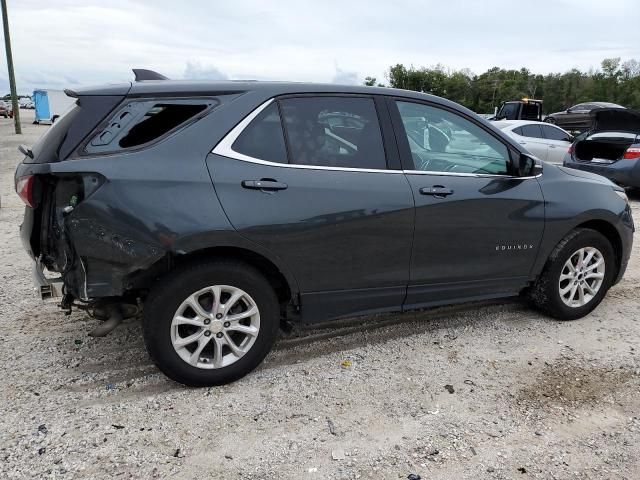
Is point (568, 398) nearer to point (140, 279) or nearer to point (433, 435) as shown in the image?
point (433, 435)

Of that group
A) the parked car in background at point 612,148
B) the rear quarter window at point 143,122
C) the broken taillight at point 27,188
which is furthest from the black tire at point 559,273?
the parked car in background at point 612,148

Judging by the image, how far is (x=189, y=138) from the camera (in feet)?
9.98

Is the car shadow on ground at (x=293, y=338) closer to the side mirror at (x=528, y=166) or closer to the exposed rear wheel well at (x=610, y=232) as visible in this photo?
the exposed rear wheel well at (x=610, y=232)

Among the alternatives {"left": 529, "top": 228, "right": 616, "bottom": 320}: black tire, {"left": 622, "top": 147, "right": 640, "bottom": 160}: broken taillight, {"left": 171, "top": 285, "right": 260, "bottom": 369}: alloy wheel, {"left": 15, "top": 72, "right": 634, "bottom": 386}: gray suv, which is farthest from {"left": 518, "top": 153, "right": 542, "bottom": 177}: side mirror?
{"left": 622, "top": 147, "right": 640, "bottom": 160}: broken taillight

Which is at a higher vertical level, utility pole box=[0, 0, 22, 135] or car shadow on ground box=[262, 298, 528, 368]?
utility pole box=[0, 0, 22, 135]

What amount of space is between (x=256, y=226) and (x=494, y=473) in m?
1.77

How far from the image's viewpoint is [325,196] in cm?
326

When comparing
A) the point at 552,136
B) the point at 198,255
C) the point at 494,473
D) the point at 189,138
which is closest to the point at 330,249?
the point at 198,255

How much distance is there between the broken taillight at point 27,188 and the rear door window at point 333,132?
1465mm

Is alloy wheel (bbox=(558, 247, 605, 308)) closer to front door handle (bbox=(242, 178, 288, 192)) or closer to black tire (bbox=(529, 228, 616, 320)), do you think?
black tire (bbox=(529, 228, 616, 320))

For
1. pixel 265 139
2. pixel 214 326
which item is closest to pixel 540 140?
pixel 265 139

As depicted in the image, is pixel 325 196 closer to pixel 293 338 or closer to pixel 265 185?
pixel 265 185

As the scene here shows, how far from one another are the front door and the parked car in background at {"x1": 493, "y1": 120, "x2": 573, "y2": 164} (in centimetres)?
926

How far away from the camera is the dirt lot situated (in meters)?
2.60
